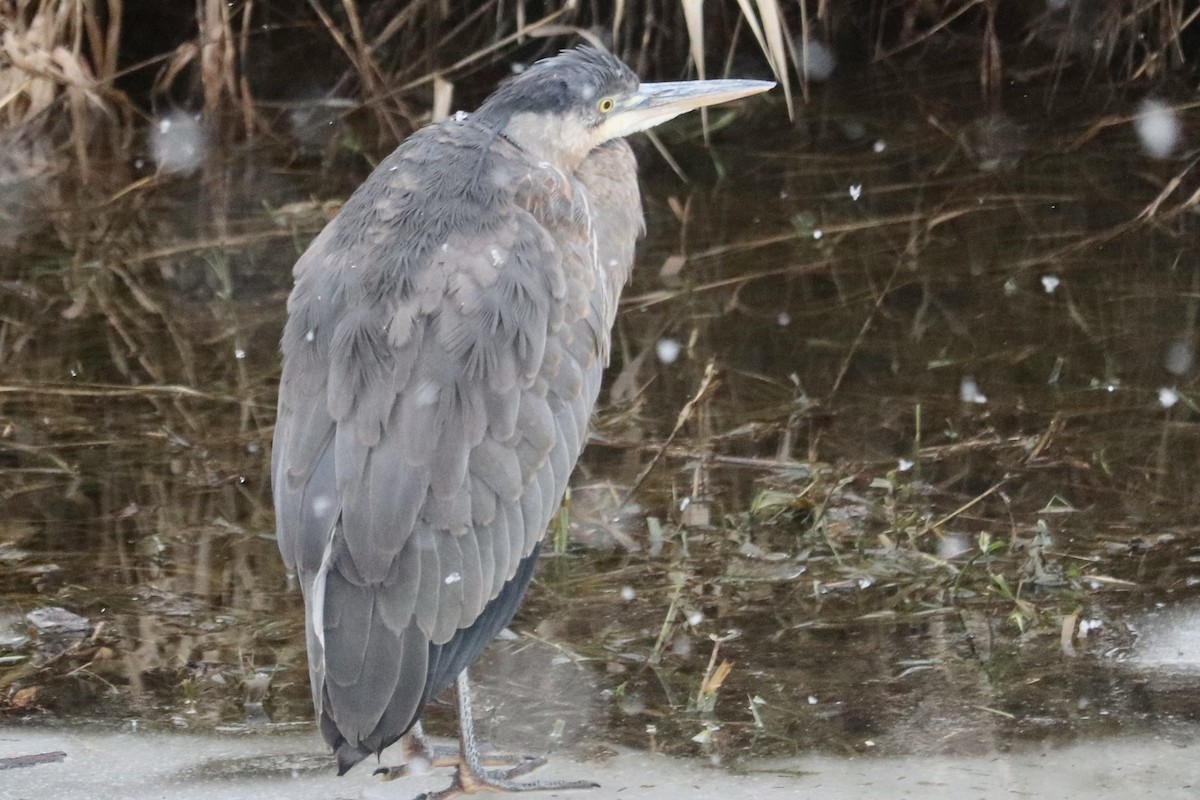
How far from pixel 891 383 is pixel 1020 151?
6.67 ft

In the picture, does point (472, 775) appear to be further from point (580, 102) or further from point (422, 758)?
point (580, 102)

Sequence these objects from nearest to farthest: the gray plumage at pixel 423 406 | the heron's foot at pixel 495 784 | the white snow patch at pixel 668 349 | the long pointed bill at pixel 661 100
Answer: the gray plumage at pixel 423 406, the heron's foot at pixel 495 784, the long pointed bill at pixel 661 100, the white snow patch at pixel 668 349

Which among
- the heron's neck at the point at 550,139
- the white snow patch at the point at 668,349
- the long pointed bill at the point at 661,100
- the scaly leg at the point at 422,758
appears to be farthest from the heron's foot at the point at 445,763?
the white snow patch at the point at 668,349

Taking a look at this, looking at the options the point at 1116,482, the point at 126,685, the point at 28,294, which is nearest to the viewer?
the point at 126,685

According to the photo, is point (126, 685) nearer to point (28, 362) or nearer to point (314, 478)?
point (314, 478)

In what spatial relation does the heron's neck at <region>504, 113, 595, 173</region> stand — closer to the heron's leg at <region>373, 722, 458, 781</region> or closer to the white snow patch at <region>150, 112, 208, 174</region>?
the heron's leg at <region>373, 722, 458, 781</region>

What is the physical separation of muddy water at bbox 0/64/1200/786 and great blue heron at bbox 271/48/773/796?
1.33 ft

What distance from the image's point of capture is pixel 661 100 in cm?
407

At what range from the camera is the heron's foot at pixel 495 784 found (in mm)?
2908

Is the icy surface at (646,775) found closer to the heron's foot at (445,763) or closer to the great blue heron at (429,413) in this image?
the heron's foot at (445,763)

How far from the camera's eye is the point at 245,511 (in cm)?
408

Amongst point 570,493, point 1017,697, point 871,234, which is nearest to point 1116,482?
point 1017,697

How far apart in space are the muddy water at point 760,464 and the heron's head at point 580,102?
0.77 metres

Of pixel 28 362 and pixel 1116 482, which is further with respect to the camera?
pixel 28 362
